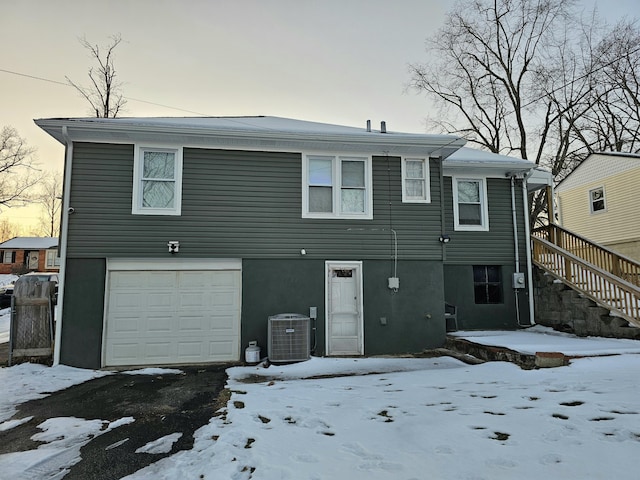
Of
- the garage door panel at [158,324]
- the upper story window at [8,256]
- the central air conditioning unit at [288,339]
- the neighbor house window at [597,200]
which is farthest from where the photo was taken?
the upper story window at [8,256]

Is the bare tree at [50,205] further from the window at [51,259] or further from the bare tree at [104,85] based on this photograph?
the bare tree at [104,85]

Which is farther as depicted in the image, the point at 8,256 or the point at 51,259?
the point at 8,256

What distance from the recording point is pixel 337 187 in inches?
336

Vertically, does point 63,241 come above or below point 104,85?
below

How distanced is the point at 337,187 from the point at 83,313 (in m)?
5.57

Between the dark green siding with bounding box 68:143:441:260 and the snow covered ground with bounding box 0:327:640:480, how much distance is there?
2946 mm

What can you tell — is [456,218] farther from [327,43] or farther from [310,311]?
[327,43]

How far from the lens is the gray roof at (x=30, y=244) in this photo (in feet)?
129

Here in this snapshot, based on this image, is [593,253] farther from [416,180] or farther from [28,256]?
[28,256]

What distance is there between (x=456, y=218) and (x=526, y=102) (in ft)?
43.6

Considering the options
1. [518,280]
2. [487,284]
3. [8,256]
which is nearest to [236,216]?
[487,284]

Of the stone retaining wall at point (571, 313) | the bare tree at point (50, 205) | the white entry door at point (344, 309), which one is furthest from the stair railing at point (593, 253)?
the bare tree at point (50, 205)

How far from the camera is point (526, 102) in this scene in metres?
19.8

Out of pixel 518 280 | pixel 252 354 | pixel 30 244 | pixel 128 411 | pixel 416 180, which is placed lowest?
pixel 128 411
